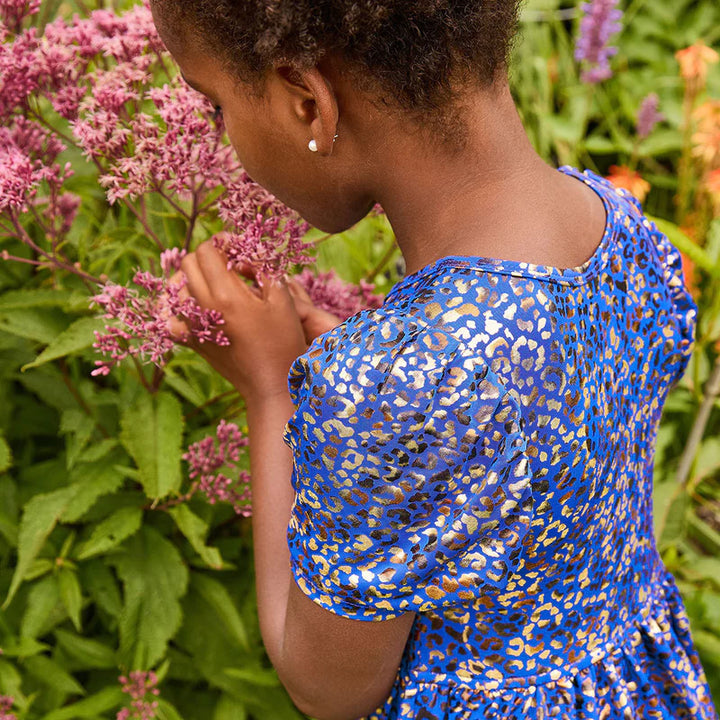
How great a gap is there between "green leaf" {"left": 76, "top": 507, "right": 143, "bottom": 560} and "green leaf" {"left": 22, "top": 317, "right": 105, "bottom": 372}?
0.25 metres

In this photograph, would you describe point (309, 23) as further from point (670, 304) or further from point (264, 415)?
point (670, 304)

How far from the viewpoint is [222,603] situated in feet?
4.26

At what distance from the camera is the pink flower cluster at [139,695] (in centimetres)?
122

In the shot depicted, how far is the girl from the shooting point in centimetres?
72

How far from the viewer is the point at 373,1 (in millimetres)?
688

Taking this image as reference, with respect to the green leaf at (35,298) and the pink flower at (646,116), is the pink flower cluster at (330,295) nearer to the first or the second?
the green leaf at (35,298)

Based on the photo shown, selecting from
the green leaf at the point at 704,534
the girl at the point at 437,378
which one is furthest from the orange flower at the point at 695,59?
the girl at the point at 437,378

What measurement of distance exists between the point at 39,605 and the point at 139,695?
0.19m

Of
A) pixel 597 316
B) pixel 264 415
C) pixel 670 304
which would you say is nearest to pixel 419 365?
pixel 597 316

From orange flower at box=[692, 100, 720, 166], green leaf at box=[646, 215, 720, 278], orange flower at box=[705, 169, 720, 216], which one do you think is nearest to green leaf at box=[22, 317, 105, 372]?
green leaf at box=[646, 215, 720, 278]

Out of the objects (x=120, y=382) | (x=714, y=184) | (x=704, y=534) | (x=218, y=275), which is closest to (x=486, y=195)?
(x=218, y=275)

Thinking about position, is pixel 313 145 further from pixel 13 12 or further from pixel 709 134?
pixel 709 134

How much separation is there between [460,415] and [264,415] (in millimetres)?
346

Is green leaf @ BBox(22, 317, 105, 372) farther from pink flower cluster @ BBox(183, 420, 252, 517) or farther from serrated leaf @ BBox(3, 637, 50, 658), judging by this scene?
serrated leaf @ BBox(3, 637, 50, 658)
